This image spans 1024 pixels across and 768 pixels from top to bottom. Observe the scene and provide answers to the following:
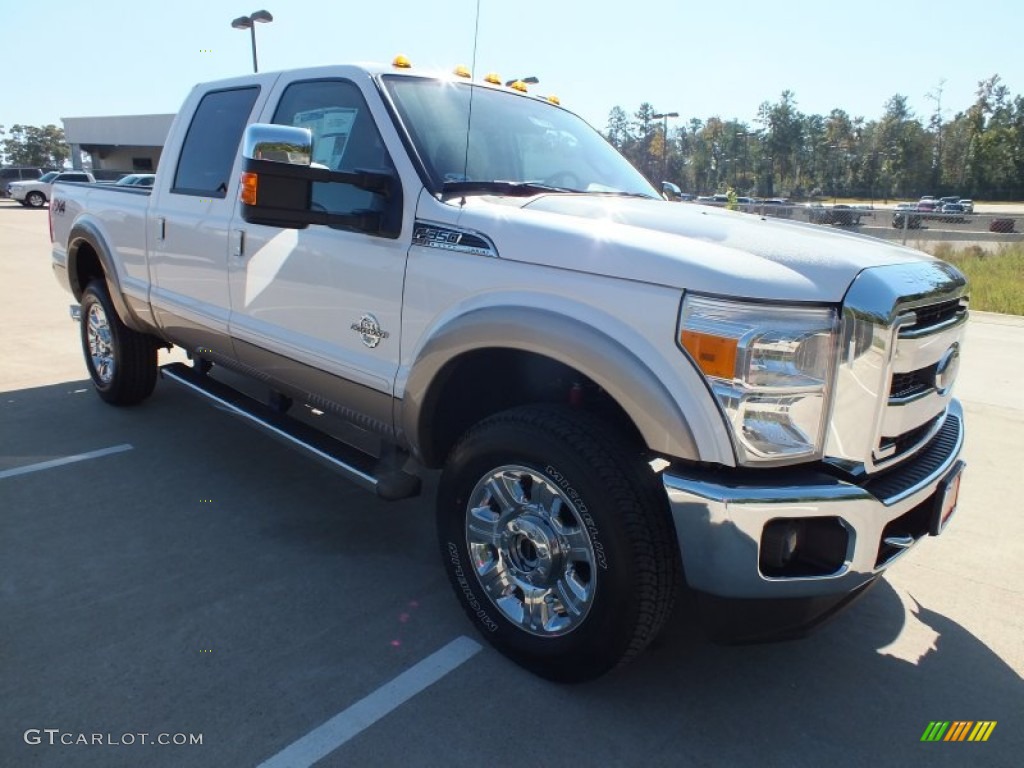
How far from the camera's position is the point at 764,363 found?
6.81 feet

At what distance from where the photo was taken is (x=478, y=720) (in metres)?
2.43

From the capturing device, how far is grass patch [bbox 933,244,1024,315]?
463 inches

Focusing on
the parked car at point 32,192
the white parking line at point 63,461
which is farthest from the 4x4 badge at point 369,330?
the parked car at point 32,192

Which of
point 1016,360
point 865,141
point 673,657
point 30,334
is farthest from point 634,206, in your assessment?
point 865,141

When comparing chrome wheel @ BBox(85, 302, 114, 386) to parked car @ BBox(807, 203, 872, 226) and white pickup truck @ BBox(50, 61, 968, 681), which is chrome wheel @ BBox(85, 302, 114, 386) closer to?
white pickup truck @ BBox(50, 61, 968, 681)

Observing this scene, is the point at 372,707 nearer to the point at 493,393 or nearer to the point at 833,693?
the point at 493,393

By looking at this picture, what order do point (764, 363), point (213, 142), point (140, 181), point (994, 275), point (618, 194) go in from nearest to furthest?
point (764, 363), point (618, 194), point (213, 142), point (140, 181), point (994, 275)

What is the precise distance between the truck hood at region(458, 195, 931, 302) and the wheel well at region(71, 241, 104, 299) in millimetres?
3976

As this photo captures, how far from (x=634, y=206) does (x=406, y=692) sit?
76.8 inches

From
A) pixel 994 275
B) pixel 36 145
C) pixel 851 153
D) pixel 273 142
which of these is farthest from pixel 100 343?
pixel 36 145

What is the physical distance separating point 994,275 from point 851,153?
104992mm

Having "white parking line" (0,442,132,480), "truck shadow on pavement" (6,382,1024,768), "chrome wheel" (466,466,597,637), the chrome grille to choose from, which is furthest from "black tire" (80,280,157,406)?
the chrome grille

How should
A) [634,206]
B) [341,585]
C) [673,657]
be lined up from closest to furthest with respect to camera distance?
[673,657]
[634,206]
[341,585]

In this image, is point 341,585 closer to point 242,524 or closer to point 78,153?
point 242,524
